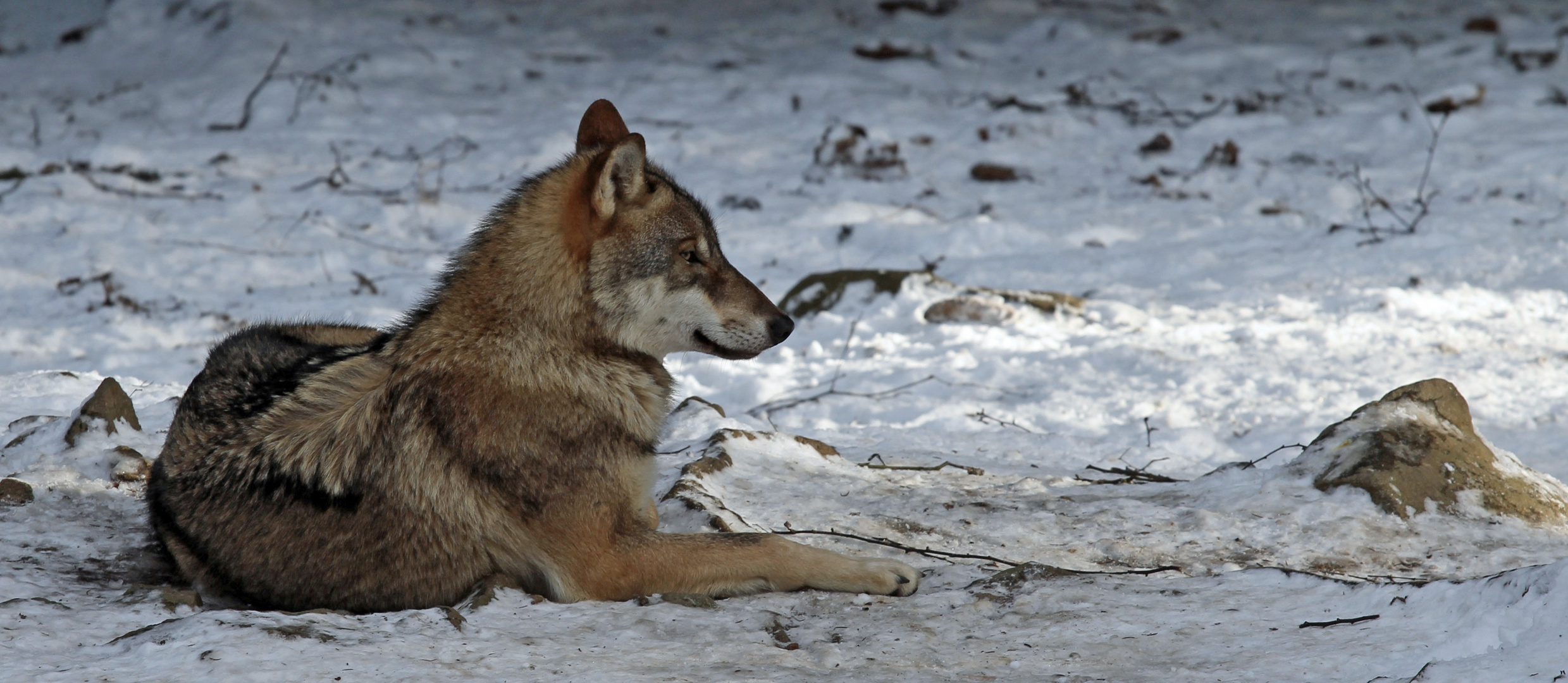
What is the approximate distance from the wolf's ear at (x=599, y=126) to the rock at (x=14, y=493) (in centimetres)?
193

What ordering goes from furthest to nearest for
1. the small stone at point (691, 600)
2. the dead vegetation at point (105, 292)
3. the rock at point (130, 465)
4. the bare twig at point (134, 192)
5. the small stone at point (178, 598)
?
1. the bare twig at point (134, 192)
2. the dead vegetation at point (105, 292)
3. the rock at point (130, 465)
4. the small stone at point (691, 600)
5. the small stone at point (178, 598)

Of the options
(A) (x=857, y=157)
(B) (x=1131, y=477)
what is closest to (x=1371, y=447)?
(B) (x=1131, y=477)

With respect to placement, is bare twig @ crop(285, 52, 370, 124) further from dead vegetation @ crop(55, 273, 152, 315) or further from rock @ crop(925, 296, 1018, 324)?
rock @ crop(925, 296, 1018, 324)

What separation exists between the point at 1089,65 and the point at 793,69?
286 cm

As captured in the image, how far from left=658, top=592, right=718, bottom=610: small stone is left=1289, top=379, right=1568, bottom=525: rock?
2010mm

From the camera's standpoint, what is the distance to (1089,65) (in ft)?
38.7

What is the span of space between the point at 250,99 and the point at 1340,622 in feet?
32.3

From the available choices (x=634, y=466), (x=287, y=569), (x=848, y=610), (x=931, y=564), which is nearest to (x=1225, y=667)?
(x=848, y=610)

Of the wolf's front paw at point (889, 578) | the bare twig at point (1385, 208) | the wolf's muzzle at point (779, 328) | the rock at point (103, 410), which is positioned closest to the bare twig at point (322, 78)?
the rock at point (103, 410)

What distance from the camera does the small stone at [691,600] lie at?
3029 millimetres

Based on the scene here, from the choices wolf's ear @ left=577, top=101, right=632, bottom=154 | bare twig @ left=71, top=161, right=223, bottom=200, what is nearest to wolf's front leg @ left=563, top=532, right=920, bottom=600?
wolf's ear @ left=577, top=101, right=632, bottom=154

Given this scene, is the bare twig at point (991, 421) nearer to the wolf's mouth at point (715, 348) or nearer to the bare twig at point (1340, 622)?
the wolf's mouth at point (715, 348)

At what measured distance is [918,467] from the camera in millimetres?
4617

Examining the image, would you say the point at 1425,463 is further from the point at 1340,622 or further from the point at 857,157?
the point at 857,157
